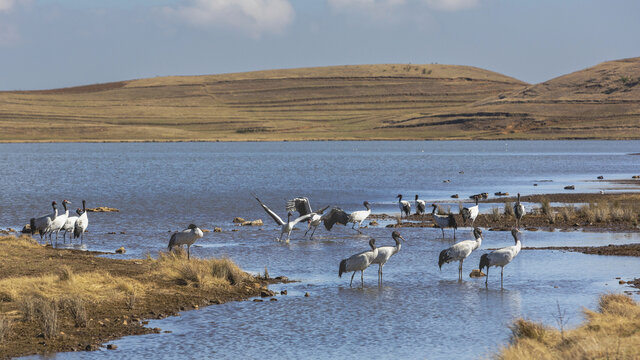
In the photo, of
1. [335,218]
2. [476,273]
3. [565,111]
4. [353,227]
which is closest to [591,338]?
[476,273]

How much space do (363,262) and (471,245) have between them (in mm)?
2899

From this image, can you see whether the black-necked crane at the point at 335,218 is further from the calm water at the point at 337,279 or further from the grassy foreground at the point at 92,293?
the grassy foreground at the point at 92,293

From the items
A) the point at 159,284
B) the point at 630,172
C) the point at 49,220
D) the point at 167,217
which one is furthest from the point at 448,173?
the point at 159,284

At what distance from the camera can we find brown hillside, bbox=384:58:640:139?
157000 millimetres

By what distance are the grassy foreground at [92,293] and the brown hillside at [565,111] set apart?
141 metres

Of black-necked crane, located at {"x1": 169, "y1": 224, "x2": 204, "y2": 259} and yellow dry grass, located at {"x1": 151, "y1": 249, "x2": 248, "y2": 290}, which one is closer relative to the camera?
yellow dry grass, located at {"x1": 151, "y1": 249, "x2": 248, "y2": 290}

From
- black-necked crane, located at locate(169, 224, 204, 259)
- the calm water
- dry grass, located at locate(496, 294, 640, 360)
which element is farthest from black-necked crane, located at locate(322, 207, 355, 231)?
dry grass, located at locate(496, 294, 640, 360)

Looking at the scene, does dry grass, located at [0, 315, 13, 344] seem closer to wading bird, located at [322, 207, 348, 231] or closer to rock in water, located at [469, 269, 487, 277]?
rock in water, located at [469, 269, 487, 277]

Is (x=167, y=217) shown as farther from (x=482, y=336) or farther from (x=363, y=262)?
(x=482, y=336)

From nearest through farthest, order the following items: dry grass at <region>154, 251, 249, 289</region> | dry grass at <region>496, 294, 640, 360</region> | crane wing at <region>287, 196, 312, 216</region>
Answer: dry grass at <region>496, 294, 640, 360</region> < dry grass at <region>154, 251, 249, 289</region> < crane wing at <region>287, 196, 312, 216</region>

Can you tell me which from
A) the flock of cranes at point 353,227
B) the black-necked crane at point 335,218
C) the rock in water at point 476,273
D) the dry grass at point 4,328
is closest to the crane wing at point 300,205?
the flock of cranes at point 353,227

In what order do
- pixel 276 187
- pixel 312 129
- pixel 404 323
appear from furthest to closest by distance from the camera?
pixel 312 129 < pixel 276 187 < pixel 404 323

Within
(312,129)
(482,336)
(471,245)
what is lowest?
(482,336)

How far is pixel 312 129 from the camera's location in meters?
189
